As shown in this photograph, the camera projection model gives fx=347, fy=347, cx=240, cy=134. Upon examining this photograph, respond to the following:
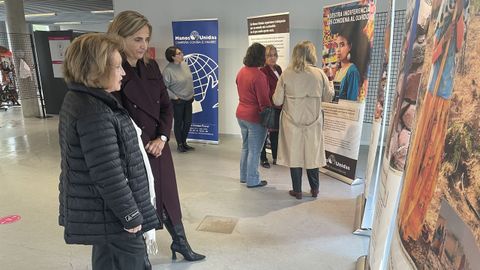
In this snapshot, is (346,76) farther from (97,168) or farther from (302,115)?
(97,168)

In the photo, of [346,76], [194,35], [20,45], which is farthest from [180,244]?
[20,45]

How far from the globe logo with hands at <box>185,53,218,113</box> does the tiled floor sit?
1251mm

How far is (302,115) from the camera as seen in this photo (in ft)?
10.2

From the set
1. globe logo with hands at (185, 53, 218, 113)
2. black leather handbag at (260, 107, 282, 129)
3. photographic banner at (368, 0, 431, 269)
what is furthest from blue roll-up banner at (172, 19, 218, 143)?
photographic banner at (368, 0, 431, 269)

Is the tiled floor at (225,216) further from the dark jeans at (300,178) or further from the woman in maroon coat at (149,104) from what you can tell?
the woman in maroon coat at (149,104)

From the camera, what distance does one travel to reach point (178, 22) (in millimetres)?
5383

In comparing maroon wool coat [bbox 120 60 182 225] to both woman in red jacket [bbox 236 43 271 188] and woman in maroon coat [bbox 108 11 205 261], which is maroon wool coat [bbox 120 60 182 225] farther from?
woman in red jacket [bbox 236 43 271 188]

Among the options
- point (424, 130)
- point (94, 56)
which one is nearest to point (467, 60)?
point (424, 130)

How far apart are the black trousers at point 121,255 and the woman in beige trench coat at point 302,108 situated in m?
1.91

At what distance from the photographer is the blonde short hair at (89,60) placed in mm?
1318

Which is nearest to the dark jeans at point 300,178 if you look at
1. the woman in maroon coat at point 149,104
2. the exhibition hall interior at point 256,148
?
the exhibition hall interior at point 256,148

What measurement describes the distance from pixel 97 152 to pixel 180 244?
120 centimetres

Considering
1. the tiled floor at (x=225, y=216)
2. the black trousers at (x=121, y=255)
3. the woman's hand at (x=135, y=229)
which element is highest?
the woman's hand at (x=135, y=229)

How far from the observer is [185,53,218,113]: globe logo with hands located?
5398 mm
